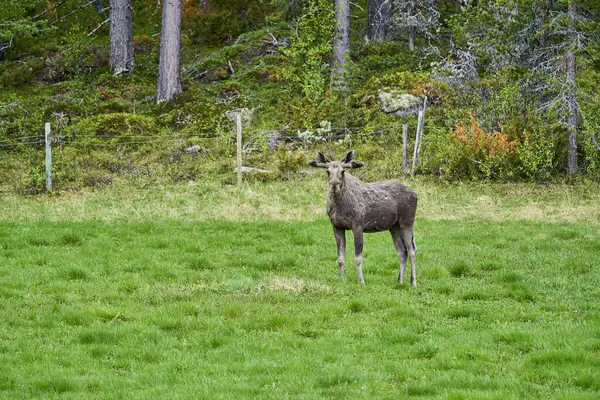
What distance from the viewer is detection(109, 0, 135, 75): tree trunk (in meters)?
36.0

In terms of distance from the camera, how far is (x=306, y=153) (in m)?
27.8

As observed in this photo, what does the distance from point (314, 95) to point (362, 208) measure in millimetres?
17555

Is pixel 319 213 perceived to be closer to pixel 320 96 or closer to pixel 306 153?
pixel 306 153

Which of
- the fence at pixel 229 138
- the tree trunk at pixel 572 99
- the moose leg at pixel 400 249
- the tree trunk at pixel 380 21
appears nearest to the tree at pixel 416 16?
the tree trunk at pixel 380 21

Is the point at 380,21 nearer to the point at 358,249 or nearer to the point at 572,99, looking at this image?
the point at 572,99

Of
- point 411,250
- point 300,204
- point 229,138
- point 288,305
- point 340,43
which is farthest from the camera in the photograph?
point 340,43

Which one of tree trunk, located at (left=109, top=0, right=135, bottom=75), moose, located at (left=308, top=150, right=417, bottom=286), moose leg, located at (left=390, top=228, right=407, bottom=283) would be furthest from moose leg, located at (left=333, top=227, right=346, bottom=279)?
tree trunk, located at (left=109, top=0, right=135, bottom=75)

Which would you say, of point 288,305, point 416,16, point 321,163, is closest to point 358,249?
point 321,163

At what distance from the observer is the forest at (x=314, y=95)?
2584 centimetres

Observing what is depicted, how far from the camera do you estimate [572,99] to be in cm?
2519

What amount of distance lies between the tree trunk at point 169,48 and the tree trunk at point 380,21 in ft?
28.9

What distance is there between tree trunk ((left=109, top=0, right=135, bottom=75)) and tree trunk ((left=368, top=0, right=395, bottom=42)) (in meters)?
10.9

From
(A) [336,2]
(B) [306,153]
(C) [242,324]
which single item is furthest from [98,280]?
(A) [336,2]

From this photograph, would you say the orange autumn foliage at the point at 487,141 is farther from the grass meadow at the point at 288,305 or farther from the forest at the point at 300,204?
the grass meadow at the point at 288,305
